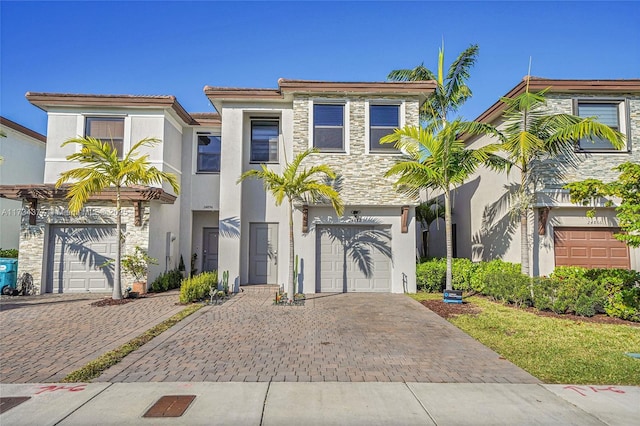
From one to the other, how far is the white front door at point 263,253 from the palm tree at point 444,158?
4.96 meters

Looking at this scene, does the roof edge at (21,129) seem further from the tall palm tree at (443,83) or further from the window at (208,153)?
the tall palm tree at (443,83)

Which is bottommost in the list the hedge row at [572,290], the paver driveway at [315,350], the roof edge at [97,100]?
the paver driveway at [315,350]

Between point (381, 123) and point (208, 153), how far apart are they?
24.3 feet

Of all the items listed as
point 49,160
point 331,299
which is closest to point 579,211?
point 331,299

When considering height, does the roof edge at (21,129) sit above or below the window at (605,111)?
above

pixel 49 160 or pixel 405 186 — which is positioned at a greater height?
pixel 49 160

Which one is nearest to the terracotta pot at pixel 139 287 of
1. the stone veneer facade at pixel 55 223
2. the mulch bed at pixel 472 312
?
the stone veneer facade at pixel 55 223

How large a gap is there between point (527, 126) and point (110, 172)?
1242 cm

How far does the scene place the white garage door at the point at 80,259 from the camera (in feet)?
41.7

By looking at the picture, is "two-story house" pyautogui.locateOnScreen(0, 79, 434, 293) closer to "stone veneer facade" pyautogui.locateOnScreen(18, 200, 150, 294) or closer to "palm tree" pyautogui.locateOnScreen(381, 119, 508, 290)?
"stone veneer facade" pyautogui.locateOnScreen(18, 200, 150, 294)

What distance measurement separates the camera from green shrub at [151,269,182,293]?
42.7ft

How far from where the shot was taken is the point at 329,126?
42.5 feet

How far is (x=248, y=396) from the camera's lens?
4.54 meters

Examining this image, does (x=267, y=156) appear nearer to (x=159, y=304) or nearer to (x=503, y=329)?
(x=159, y=304)
